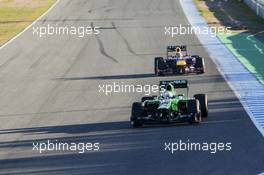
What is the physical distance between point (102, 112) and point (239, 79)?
6486 millimetres

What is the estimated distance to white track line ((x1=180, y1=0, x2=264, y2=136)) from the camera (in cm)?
1986

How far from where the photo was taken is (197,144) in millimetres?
16016

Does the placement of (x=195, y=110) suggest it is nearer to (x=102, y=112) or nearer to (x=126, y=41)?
(x=102, y=112)

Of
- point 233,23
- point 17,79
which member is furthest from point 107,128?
point 233,23

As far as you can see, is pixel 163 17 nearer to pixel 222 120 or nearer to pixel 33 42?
pixel 33 42

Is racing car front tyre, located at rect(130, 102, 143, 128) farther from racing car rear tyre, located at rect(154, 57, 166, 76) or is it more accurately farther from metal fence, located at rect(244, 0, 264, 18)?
metal fence, located at rect(244, 0, 264, 18)

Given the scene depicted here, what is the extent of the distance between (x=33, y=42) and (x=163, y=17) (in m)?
12.0

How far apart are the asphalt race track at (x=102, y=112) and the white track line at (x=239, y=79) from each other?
27 cm

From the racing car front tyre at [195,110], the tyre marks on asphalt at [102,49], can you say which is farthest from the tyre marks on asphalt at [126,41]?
the racing car front tyre at [195,110]

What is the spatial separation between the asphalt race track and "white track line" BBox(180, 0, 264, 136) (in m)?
0.27

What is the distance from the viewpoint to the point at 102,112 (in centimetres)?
2069

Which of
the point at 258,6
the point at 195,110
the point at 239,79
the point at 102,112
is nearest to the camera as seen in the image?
the point at 195,110

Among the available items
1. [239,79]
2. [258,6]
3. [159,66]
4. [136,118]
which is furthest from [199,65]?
[258,6]

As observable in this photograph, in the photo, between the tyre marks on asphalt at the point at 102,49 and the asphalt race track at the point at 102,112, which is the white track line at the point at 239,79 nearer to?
the asphalt race track at the point at 102,112
